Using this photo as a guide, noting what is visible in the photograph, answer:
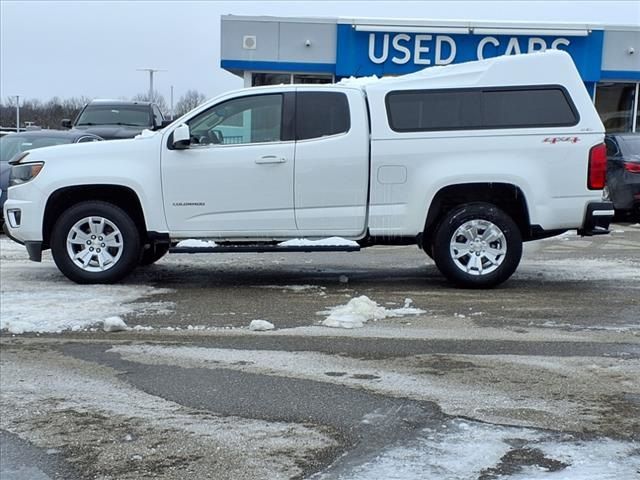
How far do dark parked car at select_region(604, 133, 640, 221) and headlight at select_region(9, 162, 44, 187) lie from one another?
985 cm

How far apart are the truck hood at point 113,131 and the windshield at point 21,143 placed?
251 cm

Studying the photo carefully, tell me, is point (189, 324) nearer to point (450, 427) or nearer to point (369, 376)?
point (369, 376)

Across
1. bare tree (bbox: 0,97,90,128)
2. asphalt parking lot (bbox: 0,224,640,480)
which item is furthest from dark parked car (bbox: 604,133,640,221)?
bare tree (bbox: 0,97,90,128)

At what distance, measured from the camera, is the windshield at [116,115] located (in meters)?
16.6

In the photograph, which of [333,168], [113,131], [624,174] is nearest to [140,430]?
[333,168]

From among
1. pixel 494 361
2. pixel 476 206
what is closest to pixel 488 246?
pixel 476 206

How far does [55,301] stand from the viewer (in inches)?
282

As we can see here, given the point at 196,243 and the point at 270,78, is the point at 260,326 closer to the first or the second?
the point at 196,243

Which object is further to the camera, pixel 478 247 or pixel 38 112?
pixel 38 112

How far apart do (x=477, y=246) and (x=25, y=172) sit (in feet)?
15.5

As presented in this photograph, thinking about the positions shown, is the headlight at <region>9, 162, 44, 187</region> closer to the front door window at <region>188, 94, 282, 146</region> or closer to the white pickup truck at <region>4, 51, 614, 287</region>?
the white pickup truck at <region>4, 51, 614, 287</region>

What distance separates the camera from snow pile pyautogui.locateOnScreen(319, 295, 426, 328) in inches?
252

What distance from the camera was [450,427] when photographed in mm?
4090

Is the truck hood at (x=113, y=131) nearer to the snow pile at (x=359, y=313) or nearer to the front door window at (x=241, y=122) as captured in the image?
the front door window at (x=241, y=122)
